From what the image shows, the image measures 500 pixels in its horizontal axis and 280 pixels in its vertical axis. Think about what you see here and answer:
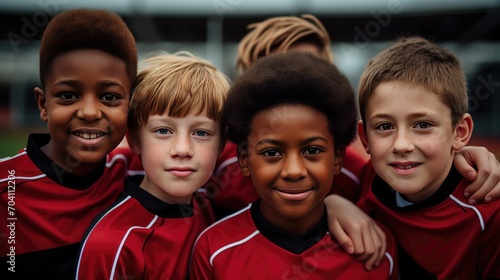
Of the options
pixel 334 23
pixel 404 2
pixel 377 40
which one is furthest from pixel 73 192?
pixel 377 40

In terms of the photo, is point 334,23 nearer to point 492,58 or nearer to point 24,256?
point 492,58

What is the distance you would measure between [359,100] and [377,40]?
1232 centimetres

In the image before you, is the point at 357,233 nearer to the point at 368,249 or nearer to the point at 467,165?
the point at 368,249

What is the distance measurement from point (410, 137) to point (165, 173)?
911 millimetres

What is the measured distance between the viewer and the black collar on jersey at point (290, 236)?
1712 millimetres

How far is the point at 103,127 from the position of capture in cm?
174

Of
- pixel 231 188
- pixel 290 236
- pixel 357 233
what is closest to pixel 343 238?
pixel 357 233

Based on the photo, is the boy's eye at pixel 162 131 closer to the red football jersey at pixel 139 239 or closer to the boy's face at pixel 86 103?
the boy's face at pixel 86 103

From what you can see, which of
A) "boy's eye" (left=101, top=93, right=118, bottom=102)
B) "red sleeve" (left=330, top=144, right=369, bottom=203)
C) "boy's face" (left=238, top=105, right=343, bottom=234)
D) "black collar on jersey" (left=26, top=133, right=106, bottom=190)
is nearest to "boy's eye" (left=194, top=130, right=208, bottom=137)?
"boy's face" (left=238, top=105, right=343, bottom=234)

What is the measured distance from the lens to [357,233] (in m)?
1.72

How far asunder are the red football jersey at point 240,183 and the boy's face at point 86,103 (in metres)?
0.53

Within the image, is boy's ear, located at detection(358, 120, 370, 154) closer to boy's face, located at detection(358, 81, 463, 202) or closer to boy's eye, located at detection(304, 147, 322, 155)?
→ boy's face, located at detection(358, 81, 463, 202)

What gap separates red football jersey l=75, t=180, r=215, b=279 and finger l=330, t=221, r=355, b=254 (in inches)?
21.3

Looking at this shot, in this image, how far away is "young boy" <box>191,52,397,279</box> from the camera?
64.2 inches
